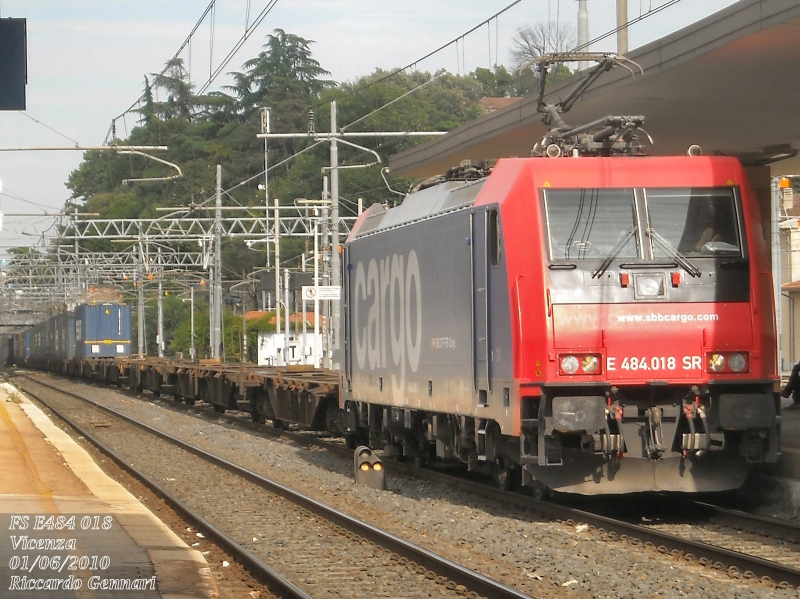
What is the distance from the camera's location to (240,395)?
28.8m

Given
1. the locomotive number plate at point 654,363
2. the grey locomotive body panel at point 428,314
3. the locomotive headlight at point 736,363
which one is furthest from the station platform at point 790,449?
the grey locomotive body panel at point 428,314

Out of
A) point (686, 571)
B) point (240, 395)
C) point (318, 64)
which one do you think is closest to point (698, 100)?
point (686, 571)

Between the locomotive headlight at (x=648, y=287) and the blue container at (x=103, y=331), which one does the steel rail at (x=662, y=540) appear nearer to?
the locomotive headlight at (x=648, y=287)

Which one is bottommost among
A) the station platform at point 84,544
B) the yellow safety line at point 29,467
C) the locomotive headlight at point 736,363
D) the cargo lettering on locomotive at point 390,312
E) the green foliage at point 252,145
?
the station platform at point 84,544

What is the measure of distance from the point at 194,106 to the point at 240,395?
7991 cm

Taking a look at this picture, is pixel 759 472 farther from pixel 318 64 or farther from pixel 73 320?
pixel 318 64

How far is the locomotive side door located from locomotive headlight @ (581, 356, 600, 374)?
1083 millimetres

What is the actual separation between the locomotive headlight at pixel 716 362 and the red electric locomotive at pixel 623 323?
0.01m

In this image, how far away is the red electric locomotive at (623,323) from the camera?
35.3 feet

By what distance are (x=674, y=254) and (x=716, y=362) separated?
3.48 ft

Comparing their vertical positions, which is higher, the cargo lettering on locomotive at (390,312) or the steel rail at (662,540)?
the cargo lettering on locomotive at (390,312)

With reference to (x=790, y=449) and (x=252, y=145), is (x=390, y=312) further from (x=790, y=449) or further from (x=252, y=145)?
(x=252, y=145)

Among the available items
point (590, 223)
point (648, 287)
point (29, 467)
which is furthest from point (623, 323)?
point (29, 467)

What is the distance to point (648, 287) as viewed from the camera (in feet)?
36.1
